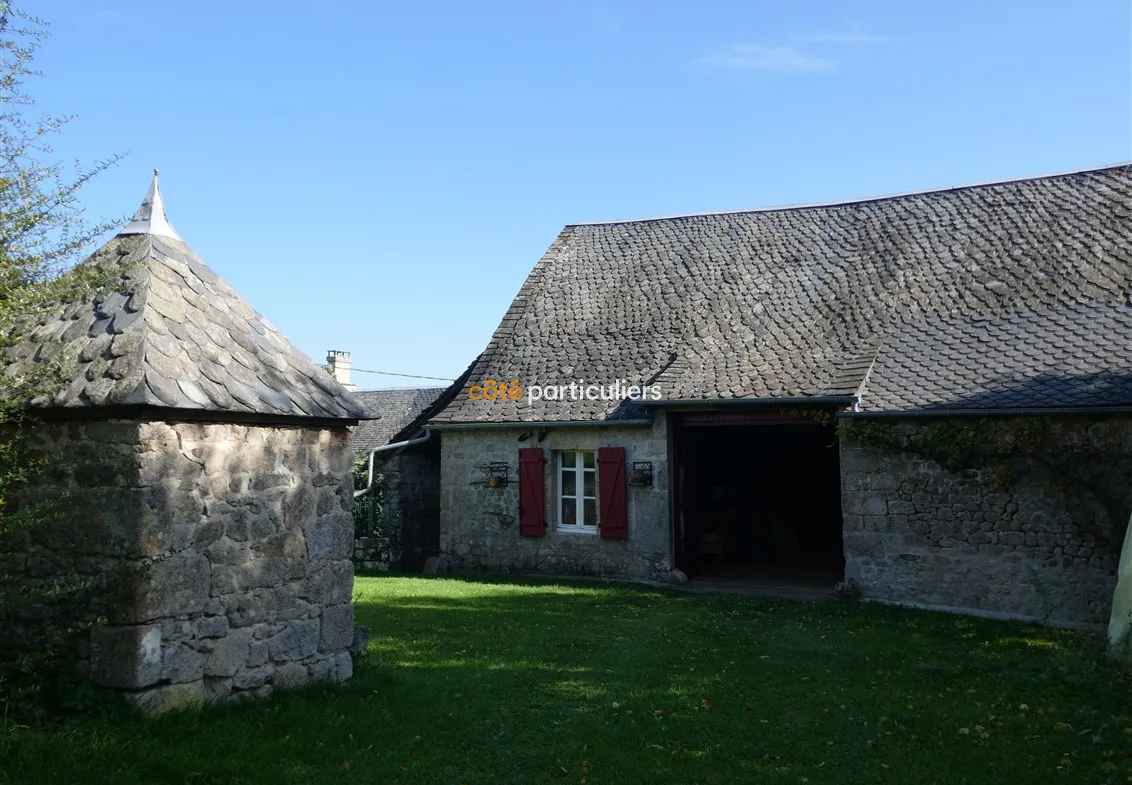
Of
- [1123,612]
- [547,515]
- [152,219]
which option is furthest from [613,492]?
[152,219]

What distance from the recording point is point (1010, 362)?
1102 cm

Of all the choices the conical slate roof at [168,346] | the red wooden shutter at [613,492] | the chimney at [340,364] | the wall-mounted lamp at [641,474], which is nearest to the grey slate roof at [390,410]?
the chimney at [340,364]

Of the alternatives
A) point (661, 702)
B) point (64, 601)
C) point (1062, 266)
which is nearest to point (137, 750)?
point (64, 601)

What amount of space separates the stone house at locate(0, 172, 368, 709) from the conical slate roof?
0.04 feet

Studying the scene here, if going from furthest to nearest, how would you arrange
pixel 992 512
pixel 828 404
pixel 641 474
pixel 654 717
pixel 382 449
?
pixel 382 449
pixel 641 474
pixel 828 404
pixel 992 512
pixel 654 717

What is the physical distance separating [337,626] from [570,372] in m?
8.59

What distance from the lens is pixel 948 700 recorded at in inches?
255

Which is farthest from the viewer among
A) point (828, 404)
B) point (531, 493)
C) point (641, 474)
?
point (531, 493)

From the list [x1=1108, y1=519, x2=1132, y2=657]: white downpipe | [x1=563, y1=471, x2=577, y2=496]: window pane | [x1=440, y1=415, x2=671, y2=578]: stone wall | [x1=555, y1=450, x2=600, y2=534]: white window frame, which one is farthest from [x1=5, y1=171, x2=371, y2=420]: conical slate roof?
[x1=563, y1=471, x2=577, y2=496]: window pane

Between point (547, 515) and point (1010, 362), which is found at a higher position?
point (1010, 362)

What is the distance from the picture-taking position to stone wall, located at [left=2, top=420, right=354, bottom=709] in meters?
4.79

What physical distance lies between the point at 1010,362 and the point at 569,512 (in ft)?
21.5

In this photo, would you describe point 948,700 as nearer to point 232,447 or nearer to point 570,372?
point 232,447

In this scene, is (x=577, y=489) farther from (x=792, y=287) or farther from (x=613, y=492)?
(x=792, y=287)
